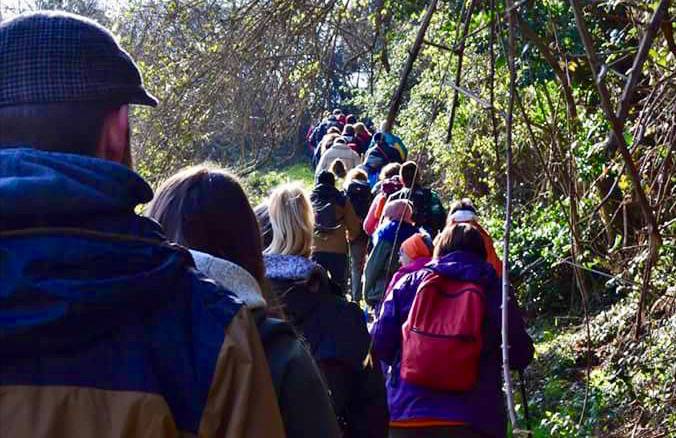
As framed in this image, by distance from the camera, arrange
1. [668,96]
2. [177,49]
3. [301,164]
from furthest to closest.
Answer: [301,164]
[177,49]
[668,96]

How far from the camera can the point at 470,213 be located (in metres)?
6.59

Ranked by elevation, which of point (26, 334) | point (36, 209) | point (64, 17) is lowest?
point (26, 334)

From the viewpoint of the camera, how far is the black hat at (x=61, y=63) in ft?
5.86

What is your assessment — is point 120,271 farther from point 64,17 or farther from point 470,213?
point 470,213

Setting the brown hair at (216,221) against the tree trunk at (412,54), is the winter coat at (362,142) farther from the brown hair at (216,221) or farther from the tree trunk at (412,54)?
the brown hair at (216,221)

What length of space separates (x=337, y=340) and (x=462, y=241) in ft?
4.67

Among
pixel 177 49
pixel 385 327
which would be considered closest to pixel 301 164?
pixel 177 49

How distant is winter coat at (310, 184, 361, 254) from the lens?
9922mm

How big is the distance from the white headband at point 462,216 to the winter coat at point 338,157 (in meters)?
7.89

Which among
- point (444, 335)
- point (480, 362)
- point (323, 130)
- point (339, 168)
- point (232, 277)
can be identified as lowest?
point (323, 130)

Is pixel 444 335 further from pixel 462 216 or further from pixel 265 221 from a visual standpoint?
pixel 462 216

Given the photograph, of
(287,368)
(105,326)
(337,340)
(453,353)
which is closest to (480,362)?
(453,353)

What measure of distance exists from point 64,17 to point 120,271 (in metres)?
0.46

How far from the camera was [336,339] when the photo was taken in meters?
4.07
